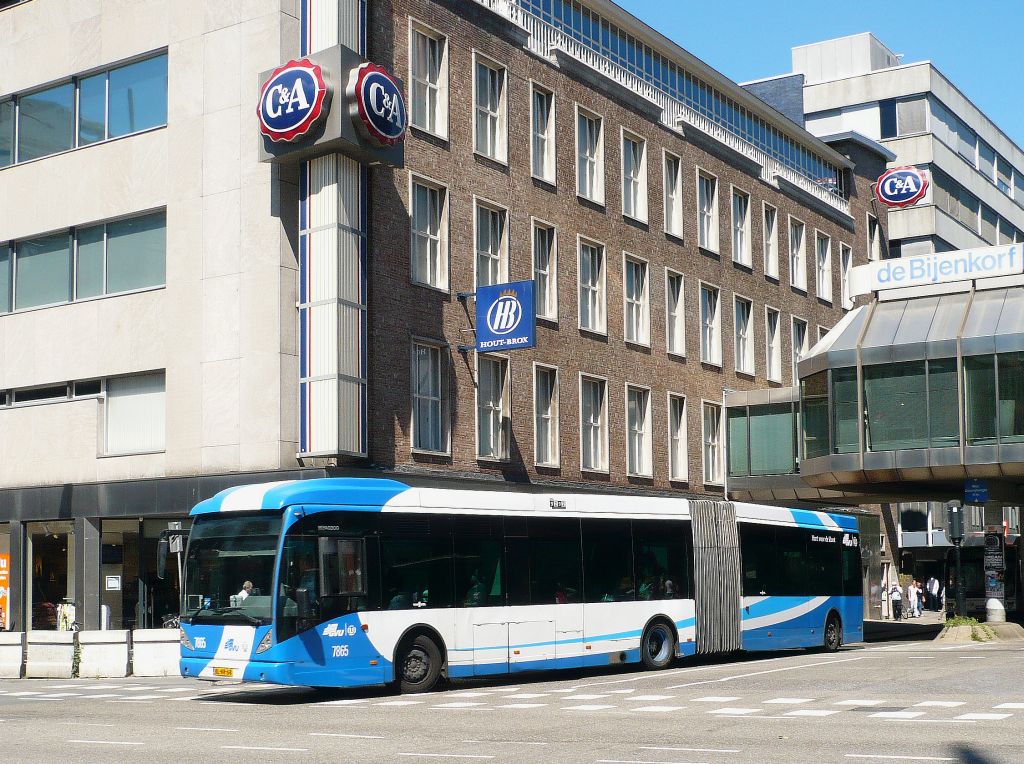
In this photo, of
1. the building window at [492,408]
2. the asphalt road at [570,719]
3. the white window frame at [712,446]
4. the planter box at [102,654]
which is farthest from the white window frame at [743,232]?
the planter box at [102,654]

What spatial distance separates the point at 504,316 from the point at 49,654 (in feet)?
41.2

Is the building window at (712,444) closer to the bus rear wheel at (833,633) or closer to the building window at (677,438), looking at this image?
the building window at (677,438)

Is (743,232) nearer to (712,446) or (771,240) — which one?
(771,240)

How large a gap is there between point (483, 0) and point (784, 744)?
27342mm

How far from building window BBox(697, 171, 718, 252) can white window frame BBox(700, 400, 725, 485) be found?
5.27m

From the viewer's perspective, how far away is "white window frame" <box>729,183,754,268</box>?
159 feet

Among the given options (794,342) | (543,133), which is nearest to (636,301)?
(543,133)

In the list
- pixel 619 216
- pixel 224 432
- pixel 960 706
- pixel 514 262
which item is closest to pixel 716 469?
pixel 619 216

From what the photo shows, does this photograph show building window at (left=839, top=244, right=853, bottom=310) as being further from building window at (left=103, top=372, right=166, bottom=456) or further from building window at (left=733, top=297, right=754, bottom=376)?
building window at (left=103, top=372, right=166, bottom=456)

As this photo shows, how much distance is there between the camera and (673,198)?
45219 mm

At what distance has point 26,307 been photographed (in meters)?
35.2

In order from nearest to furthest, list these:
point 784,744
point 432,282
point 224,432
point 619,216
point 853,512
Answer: point 784,744 → point 224,432 → point 432,282 → point 619,216 → point 853,512

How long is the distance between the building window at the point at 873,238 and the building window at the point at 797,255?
673 centimetres

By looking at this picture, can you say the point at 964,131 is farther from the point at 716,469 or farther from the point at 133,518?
the point at 133,518
